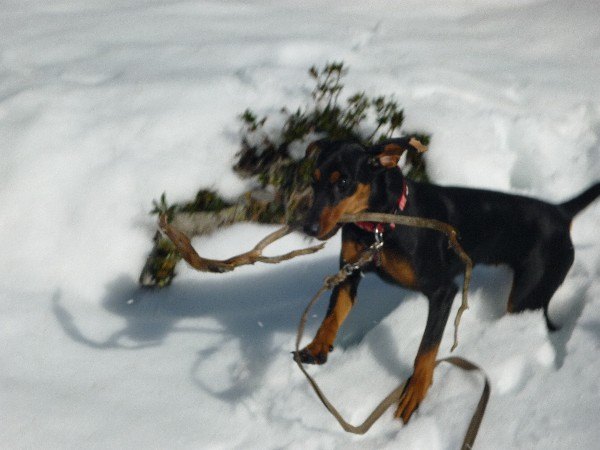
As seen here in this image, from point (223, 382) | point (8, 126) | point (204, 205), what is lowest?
point (223, 382)

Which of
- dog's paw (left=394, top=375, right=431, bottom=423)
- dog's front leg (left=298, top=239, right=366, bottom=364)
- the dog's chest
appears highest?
the dog's chest

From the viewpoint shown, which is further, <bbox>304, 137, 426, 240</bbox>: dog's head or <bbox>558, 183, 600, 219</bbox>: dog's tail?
<bbox>558, 183, 600, 219</bbox>: dog's tail

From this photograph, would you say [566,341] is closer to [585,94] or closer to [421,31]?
[585,94]

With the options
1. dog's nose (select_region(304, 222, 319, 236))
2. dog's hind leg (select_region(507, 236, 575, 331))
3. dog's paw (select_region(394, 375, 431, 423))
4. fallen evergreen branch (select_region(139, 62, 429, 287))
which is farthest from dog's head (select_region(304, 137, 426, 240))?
fallen evergreen branch (select_region(139, 62, 429, 287))

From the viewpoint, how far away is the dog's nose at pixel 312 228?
2.87 metres

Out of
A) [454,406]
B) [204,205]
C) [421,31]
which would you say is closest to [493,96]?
[421,31]

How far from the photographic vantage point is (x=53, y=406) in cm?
305

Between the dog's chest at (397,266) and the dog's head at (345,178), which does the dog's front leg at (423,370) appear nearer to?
the dog's chest at (397,266)

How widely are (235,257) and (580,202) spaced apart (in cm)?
178

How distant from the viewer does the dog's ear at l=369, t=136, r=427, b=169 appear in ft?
9.62

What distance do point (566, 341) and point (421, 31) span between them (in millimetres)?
3445

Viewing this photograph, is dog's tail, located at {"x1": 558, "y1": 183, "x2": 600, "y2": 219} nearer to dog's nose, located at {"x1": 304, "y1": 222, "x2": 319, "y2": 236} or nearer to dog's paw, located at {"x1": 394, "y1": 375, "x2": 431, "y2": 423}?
dog's paw, located at {"x1": 394, "y1": 375, "x2": 431, "y2": 423}

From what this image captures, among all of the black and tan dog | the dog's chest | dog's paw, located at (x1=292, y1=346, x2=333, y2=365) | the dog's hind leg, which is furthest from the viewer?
the dog's hind leg

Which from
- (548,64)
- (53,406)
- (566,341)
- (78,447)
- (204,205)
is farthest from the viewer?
(548,64)
